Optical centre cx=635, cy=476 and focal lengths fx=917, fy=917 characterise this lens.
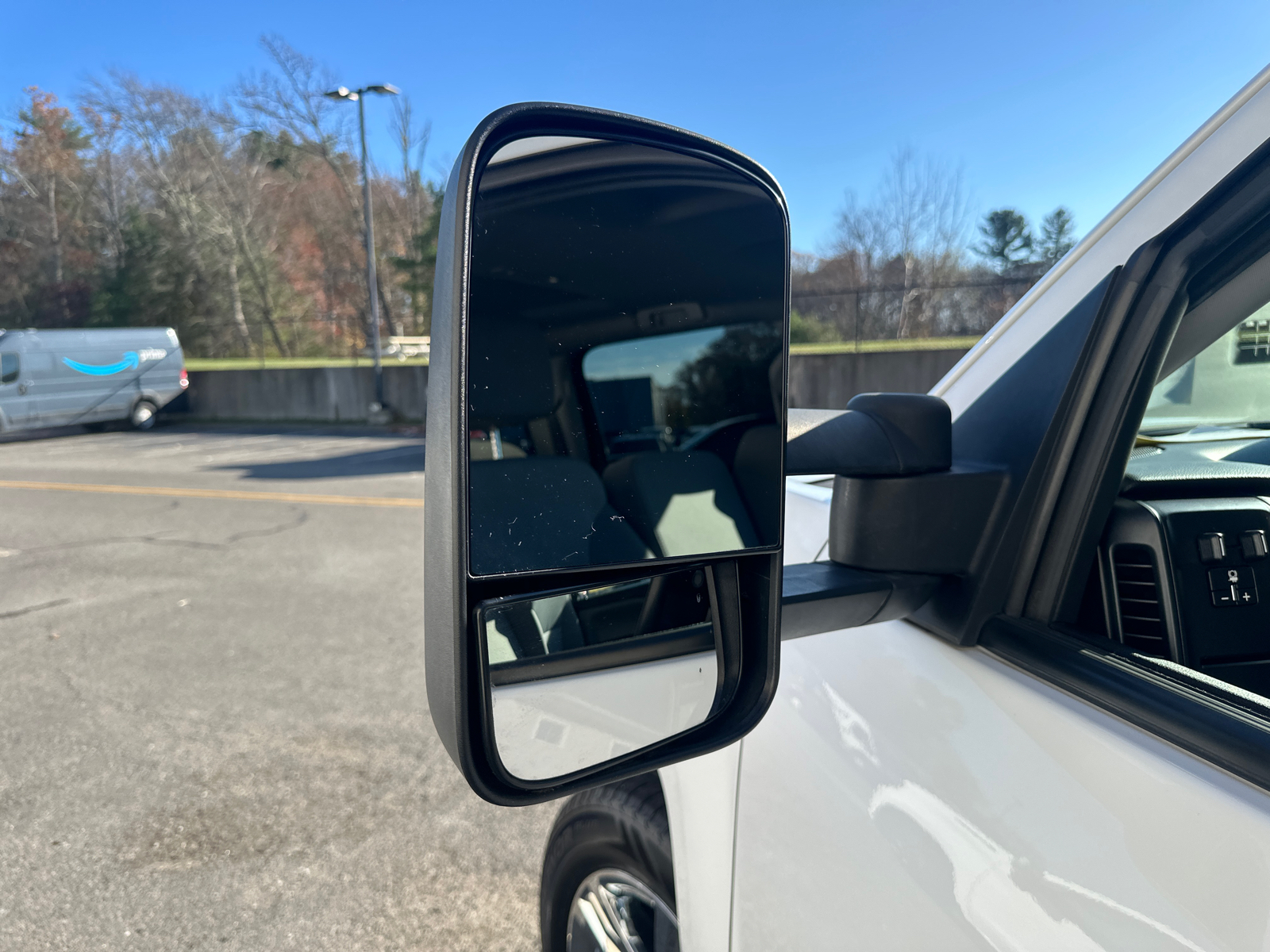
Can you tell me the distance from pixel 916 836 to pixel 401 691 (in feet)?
13.4

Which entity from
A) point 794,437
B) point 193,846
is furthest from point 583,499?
point 193,846

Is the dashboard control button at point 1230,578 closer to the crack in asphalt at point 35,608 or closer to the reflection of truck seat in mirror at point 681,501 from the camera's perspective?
the reflection of truck seat in mirror at point 681,501

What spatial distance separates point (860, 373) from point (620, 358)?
17.1m

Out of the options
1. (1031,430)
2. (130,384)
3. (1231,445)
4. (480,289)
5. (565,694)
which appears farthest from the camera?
(130,384)

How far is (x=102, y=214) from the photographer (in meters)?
42.2

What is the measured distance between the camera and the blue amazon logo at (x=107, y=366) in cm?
2130

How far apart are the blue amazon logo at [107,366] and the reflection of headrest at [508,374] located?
2415cm

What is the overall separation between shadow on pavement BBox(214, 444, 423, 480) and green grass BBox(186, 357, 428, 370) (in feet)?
21.2

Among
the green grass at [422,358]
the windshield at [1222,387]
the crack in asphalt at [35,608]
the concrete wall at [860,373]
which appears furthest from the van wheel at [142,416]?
the windshield at [1222,387]

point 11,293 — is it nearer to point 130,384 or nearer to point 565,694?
point 130,384

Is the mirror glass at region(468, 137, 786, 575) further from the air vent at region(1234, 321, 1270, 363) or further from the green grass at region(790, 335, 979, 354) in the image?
the green grass at region(790, 335, 979, 354)

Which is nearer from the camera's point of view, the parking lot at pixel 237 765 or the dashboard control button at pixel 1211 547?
the dashboard control button at pixel 1211 547

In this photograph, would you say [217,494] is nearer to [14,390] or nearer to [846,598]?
[846,598]

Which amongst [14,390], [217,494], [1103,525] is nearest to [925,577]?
[1103,525]
